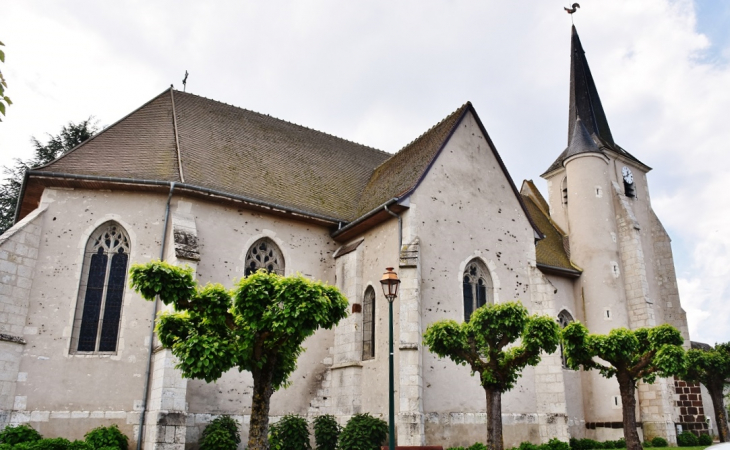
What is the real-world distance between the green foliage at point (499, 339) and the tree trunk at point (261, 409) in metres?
4.16

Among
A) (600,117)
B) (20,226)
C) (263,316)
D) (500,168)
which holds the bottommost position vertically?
(263,316)

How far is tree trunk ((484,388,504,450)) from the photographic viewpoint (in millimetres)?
11875

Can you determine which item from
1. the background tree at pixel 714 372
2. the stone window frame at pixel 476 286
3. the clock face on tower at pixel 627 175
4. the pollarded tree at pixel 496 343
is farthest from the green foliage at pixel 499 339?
the clock face on tower at pixel 627 175

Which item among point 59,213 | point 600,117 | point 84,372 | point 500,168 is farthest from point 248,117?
point 600,117

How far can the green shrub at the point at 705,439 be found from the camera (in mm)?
20984

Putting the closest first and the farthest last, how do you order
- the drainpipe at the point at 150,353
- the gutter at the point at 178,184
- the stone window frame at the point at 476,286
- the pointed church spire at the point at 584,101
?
the drainpipe at the point at 150,353 < the gutter at the point at 178,184 < the stone window frame at the point at 476,286 < the pointed church spire at the point at 584,101

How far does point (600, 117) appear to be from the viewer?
90.1 ft

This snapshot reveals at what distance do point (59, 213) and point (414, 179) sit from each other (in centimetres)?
983

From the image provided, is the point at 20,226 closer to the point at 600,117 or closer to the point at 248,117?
the point at 248,117

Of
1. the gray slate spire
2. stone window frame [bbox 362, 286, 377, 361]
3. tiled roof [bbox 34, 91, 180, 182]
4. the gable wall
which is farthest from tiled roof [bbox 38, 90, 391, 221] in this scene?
the gray slate spire

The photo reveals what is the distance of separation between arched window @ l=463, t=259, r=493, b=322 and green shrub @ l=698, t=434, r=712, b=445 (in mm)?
11571

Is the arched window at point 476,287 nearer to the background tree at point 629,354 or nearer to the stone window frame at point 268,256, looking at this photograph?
the background tree at point 629,354

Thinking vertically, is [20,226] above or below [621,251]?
below

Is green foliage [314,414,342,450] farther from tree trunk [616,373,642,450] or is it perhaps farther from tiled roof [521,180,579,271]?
tiled roof [521,180,579,271]
